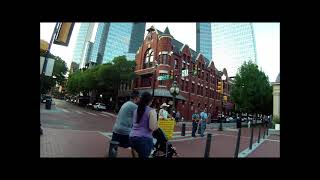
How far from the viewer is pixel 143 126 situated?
435 cm

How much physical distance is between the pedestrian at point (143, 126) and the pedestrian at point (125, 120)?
313 mm

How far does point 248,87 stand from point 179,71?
10742 millimetres

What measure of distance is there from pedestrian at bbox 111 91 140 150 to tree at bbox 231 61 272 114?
26.4m

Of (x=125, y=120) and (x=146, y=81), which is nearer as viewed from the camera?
(x=125, y=120)

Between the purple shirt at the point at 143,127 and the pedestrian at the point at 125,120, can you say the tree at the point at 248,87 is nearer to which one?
the pedestrian at the point at 125,120

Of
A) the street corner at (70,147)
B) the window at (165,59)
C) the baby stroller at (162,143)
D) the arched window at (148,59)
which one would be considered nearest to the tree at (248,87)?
the window at (165,59)

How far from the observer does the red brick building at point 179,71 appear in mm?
27547

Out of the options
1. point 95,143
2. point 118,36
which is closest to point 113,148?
point 95,143

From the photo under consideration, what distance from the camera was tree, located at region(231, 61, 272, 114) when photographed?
32.5m

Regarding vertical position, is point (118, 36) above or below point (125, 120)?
above

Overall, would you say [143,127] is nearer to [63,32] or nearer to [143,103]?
[143,103]
